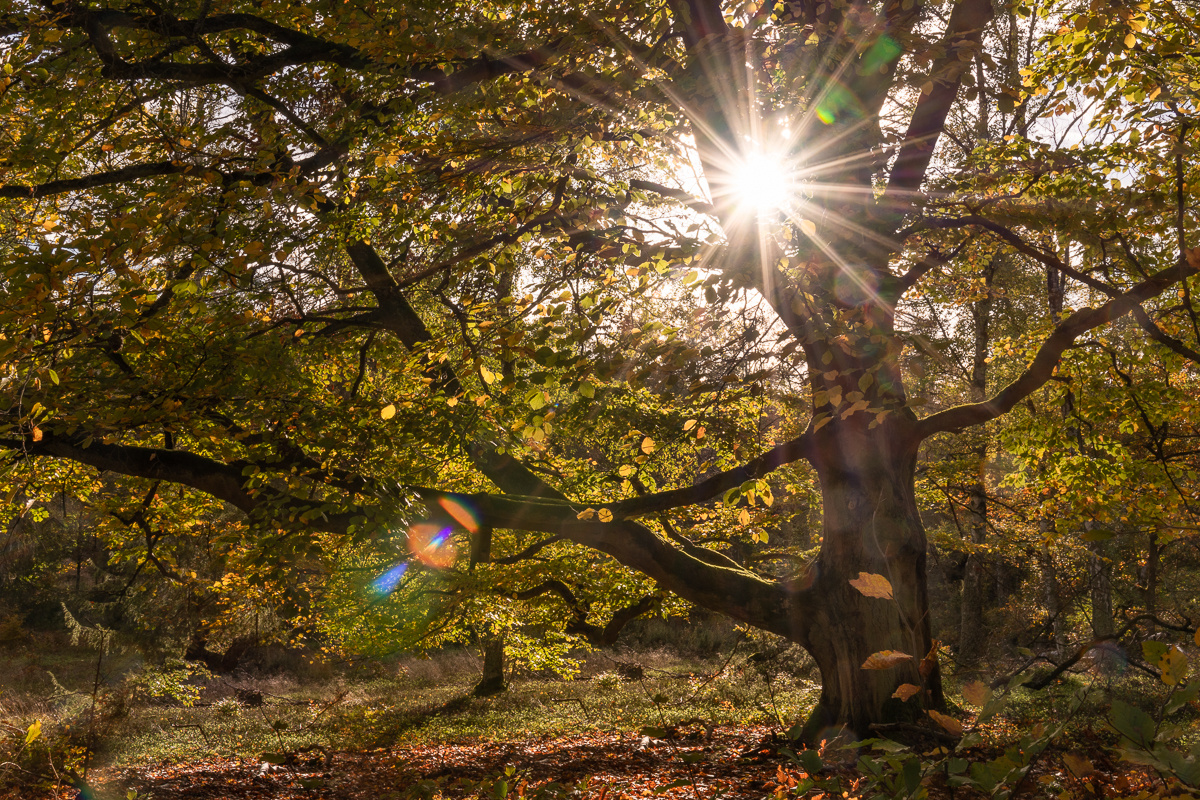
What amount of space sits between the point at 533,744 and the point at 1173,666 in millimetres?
10316

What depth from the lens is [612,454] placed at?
33.7 feet

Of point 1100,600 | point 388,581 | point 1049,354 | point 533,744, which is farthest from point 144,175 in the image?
point 1100,600

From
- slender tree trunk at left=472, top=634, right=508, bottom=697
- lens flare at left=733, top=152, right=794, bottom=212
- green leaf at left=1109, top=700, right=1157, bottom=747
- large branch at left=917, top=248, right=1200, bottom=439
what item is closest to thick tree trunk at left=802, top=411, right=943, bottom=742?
large branch at left=917, top=248, right=1200, bottom=439

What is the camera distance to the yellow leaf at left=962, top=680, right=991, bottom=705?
4.14 feet

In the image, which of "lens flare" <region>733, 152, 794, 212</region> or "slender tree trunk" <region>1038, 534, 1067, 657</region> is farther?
"slender tree trunk" <region>1038, 534, 1067, 657</region>

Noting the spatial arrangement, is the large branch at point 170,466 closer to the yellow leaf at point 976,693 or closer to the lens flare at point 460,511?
the lens flare at point 460,511

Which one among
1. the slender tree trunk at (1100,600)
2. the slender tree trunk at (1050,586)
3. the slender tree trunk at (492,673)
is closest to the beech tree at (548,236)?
the slender tree trunk at (1100,600)

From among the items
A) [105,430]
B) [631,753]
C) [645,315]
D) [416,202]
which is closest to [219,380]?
[105,430]

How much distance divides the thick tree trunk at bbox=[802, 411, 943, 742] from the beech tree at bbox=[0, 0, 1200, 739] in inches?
1.3

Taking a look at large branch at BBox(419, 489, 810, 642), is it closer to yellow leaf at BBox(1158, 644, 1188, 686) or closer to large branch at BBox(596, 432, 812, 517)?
large branch at BBox(596, 432, 812, 517)

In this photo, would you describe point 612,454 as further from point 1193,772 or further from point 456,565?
point 1193,772

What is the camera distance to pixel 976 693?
50.3 inches

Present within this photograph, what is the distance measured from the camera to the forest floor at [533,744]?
162cm

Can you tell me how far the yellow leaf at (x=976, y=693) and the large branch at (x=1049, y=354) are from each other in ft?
15.0
